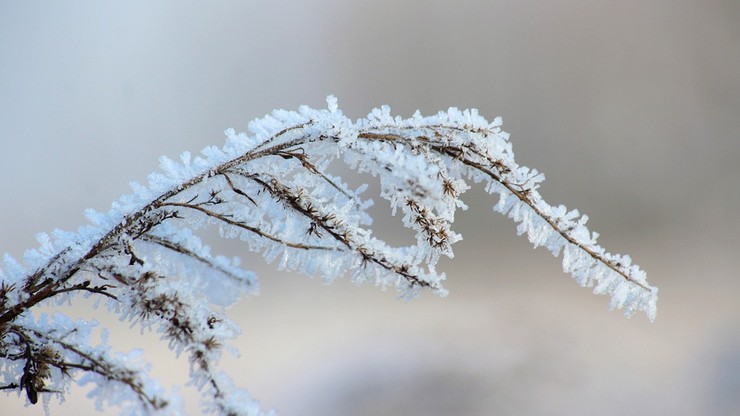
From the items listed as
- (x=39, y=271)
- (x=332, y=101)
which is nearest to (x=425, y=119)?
(x=332, y=101)

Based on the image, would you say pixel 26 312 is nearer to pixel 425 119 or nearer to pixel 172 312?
pixel 172 312

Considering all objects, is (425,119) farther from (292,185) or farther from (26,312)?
(26,312)

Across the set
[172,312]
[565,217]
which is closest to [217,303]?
[172,312]

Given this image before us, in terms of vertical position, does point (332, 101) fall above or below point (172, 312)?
above

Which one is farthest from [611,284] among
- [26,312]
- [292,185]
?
[26,312]

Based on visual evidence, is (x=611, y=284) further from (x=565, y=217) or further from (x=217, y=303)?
(x=217, y=303)
